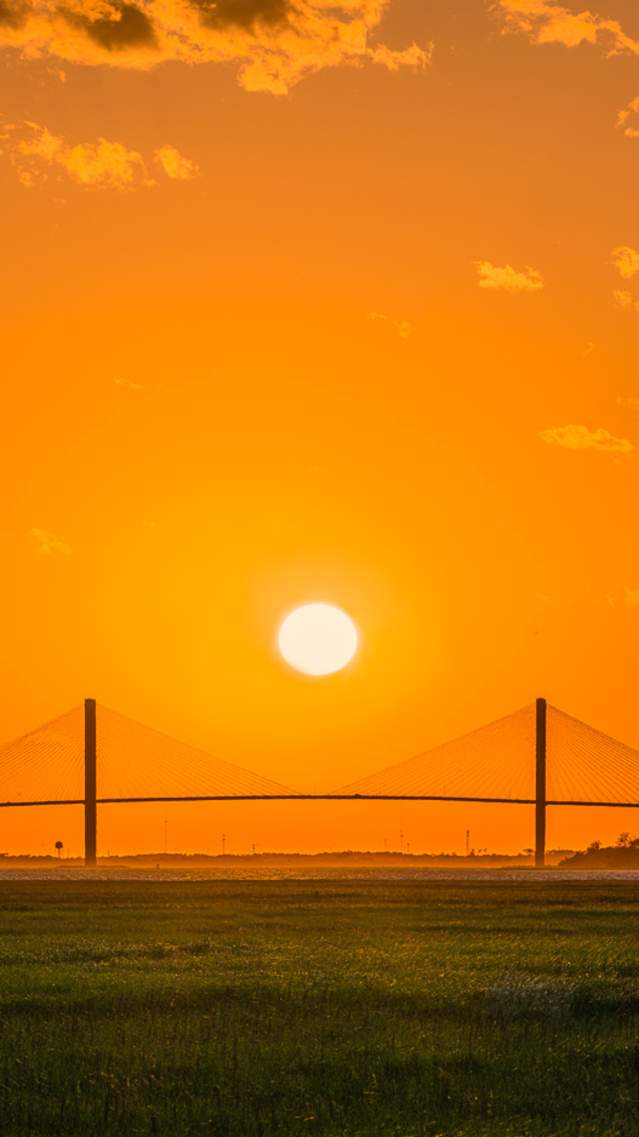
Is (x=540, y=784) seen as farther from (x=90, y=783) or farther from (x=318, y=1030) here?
(x=318, y=1030)

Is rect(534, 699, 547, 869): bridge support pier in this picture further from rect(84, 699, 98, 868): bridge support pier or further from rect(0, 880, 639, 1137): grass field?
rect(0, 880, 639, 1137): grass field

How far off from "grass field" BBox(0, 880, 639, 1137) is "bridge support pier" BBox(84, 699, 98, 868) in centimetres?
6903

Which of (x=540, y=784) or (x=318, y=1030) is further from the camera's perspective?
(x=540, y=784)

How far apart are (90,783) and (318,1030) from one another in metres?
93.6

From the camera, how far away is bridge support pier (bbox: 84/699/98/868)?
10506cm

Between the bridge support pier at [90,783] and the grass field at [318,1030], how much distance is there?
→ 226 feet

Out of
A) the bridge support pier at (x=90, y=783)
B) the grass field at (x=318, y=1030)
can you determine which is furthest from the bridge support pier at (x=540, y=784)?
the grass field at (x=318, y=1030)

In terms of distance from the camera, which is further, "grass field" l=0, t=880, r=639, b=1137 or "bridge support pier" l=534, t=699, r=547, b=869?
"bridge support pier" l=534, t=699, r=547, b=869

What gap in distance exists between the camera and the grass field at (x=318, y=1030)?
13789 millimetres

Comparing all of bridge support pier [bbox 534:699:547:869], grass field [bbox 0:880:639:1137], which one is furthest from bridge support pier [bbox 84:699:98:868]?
grass field [bbox 0:880:639:1137]

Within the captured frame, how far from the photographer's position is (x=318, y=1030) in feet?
59.9

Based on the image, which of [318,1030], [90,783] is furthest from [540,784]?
[318,1030]

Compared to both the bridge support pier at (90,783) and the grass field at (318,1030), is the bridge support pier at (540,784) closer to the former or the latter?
the bridge support pier at (90,783)

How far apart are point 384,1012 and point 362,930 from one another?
15.5 meters
